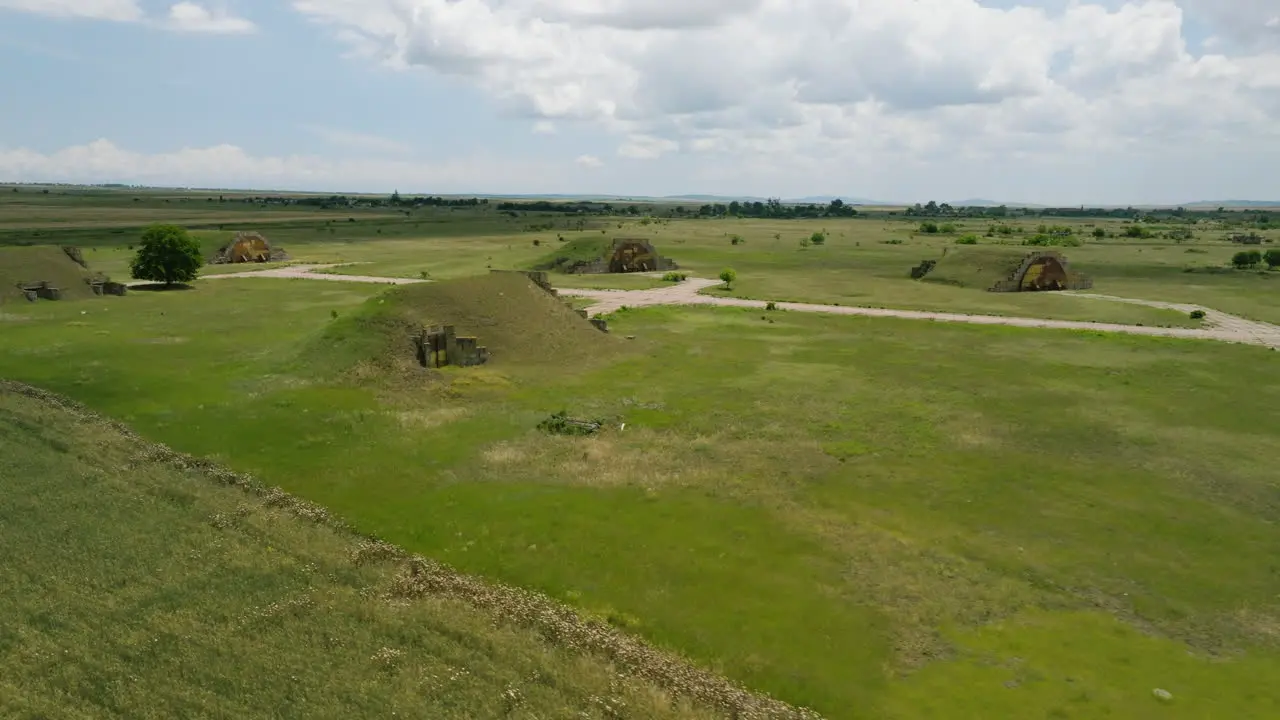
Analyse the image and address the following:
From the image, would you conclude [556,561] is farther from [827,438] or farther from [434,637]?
[827,438]

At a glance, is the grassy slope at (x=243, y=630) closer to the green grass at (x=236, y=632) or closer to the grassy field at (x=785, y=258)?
the green grass at (x=236, y=632)

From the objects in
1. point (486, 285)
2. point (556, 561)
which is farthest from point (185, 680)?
point (486, 285)

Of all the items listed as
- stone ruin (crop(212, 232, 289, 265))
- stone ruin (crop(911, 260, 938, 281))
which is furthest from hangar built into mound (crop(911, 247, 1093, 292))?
stone ruin (crop(212, 232, 289, 265))

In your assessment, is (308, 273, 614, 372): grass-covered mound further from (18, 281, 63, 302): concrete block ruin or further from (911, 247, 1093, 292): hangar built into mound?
(911, 247, 1093, 292): hangar built into mound

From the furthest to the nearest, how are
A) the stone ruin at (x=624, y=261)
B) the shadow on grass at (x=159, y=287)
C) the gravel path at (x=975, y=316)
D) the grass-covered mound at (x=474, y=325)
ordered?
the stone ruin at (x=624, y=261) → the shadow on grass at (x=159, y=287) → the gravel path at (x=975, y=316) → the grass-covered mound at (x=474, y=325)

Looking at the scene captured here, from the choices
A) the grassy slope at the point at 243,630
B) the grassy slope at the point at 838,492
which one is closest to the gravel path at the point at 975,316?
the grassy slope at the point at 838,492
